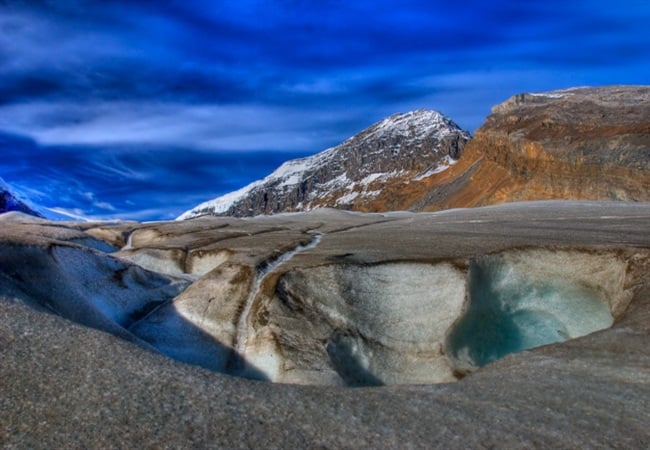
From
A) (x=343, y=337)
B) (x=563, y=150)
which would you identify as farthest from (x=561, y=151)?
(x=343, y=337)

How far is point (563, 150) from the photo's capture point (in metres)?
92.9

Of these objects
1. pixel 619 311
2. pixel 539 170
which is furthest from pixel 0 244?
pixel 539 170

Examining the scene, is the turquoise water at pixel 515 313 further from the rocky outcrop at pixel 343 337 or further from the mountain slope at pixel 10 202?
the mountain slope at pixel 10 202

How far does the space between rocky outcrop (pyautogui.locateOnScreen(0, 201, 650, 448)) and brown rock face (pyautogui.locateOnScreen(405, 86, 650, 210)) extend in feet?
188

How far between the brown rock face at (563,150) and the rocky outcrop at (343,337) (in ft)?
188

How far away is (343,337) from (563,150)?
86466mm

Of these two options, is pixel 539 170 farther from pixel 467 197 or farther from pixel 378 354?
pixel 378 354

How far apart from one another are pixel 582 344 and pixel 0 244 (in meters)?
14.0

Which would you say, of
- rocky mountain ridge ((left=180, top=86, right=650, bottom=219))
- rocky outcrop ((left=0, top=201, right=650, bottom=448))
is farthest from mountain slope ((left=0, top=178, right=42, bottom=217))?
rocky outcrop ((left=0, top=201, right=650, bottom=448))

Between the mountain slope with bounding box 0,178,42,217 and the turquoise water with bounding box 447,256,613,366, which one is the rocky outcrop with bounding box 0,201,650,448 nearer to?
the turquoise water with bounding box 447,256,613,366

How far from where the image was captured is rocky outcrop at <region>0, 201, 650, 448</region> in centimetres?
713

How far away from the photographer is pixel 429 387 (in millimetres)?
8703

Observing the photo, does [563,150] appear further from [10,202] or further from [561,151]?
[10,202]

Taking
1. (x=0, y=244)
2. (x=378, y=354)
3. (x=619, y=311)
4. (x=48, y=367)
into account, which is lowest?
(x=378, y=354)
